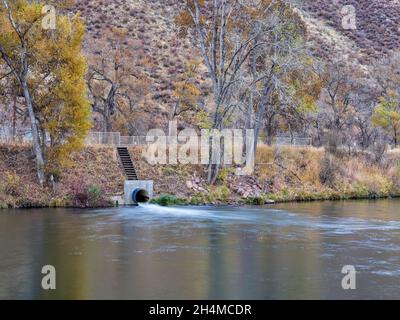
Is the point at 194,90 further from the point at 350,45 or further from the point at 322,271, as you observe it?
the point at 350,45

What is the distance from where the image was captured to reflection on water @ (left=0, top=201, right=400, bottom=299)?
16031mm

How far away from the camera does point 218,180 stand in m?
40.9

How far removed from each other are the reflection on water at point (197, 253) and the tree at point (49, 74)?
5993 mm

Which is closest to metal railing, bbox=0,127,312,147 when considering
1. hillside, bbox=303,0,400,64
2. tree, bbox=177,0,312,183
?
tree, bbox=177,0,312,183

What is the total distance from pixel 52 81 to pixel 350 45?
197 feet

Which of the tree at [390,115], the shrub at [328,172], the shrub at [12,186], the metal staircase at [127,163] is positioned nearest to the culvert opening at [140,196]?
the metal staircase at [127,163]

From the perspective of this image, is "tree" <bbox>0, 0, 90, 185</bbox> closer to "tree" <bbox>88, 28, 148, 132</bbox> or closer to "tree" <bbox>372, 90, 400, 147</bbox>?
"tree" <bbox>88, 28, 148, 132</bbox>

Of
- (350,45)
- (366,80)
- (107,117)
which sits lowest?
(107,117)

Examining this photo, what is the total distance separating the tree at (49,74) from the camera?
3550 centimetres

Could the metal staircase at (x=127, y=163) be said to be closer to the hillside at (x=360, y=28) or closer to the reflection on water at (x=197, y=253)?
the reflection on water at (x=197, y=253)

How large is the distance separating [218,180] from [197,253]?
20.0 metres

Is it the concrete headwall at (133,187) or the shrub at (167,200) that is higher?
the concrete headwall at (133,187)

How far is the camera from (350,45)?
87062 mm
